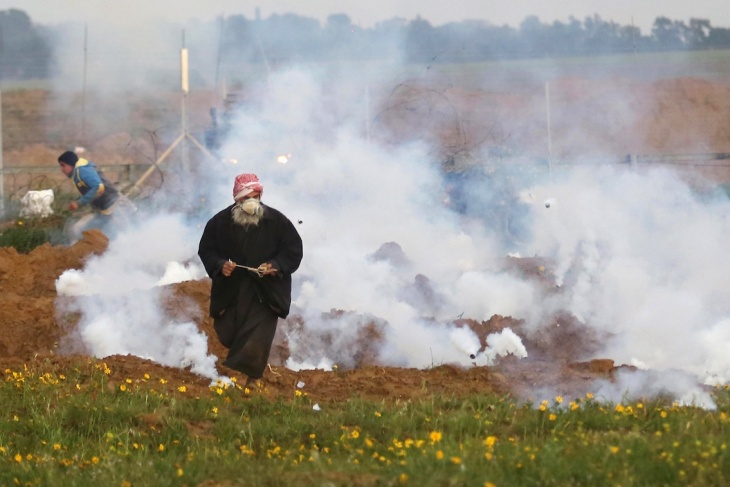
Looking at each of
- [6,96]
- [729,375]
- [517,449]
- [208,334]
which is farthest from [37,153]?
[517,449]

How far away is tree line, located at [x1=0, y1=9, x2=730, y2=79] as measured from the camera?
21.2 meters

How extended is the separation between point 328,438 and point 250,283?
2.37 metres

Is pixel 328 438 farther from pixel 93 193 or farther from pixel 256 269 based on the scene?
pixel 93 193

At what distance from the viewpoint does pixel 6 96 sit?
1297 inches

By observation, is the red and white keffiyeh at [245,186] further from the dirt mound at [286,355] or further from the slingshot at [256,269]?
the dirt mound at [286,355]

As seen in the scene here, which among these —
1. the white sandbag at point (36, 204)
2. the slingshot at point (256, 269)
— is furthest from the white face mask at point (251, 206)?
the white sandbag at point (36, 204)

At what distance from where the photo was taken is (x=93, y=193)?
17.6 m

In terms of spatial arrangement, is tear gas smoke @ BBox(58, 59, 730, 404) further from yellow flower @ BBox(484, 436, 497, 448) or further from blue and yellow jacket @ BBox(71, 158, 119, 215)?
yellow flower @ BBox(484, 436, 497, 448)

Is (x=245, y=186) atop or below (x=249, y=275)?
atop

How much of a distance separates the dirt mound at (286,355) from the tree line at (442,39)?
6078 millimetres

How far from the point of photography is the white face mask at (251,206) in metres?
10.8

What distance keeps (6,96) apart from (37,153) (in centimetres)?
152

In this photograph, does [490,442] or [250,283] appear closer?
[490,442]

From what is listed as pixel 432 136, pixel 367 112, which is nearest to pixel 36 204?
pixel 367 112
